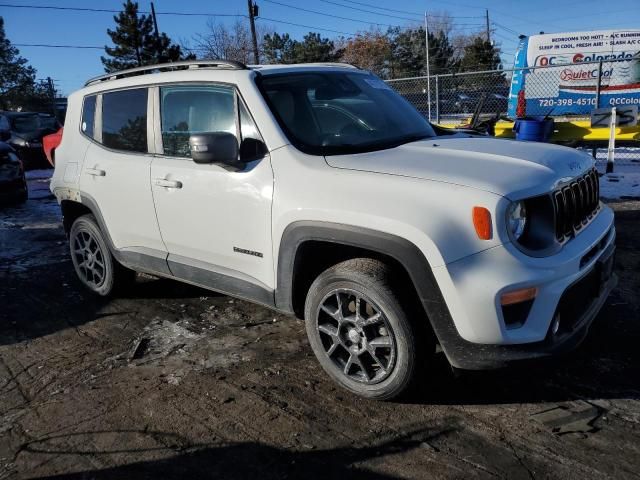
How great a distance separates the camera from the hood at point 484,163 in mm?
2707

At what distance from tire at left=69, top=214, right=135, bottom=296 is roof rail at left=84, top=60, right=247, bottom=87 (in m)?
1.22

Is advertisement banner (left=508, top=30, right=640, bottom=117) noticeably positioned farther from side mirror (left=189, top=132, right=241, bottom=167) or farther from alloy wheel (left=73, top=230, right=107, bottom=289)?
side mirror (left=189, top=132, right=241, bottom=167)

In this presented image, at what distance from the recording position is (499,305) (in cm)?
255

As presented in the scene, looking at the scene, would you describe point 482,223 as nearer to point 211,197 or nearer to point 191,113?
point 211,197

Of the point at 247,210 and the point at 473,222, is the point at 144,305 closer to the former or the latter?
the point at 247,210

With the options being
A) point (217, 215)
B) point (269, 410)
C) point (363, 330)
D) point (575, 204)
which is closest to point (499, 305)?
point (363, 330)

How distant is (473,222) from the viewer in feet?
8.44

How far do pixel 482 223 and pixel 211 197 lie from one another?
1.78 m

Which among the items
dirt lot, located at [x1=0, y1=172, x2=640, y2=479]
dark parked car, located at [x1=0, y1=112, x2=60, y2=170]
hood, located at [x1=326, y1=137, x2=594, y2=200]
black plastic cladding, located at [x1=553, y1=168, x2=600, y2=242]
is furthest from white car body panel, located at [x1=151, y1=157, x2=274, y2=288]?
dark parked car, located at [x1=0, y1=112, x2=60, y2=170]

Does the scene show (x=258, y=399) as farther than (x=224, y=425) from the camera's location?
Yes

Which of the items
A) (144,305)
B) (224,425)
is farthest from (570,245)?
(144,305)

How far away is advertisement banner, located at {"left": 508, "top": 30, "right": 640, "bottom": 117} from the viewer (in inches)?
469

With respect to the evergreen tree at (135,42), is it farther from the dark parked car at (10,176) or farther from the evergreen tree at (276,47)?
the dark parked car at (10,176)

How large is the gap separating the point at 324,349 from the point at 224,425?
70cm
